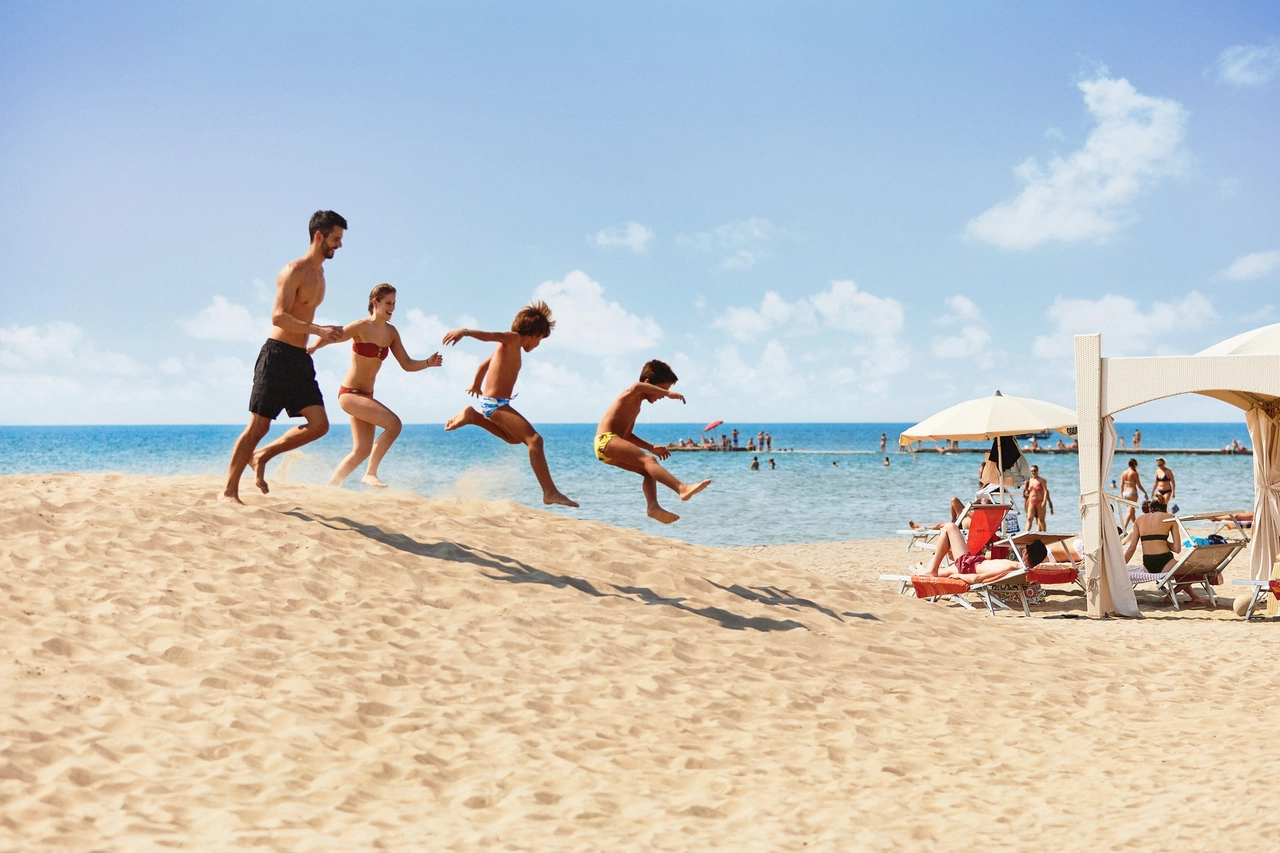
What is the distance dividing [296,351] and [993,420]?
9838 millimetres

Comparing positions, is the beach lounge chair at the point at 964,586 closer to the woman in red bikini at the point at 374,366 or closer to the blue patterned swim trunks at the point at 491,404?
the blue patterned swim trunks at the point at 491,404

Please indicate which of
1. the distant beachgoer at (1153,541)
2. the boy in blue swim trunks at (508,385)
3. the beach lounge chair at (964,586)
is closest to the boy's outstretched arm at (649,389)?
the boy in blue swim trunks at (508,385)

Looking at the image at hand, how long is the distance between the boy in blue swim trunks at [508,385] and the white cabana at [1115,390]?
18.8ft

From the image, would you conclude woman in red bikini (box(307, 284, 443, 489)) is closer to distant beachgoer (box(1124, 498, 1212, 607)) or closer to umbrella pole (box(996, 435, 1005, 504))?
distant beachgoer (box(1124, 498, 1212, 607))

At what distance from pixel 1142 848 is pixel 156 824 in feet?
13.3

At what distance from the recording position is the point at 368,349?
817 centimetres

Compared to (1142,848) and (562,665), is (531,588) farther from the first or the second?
(1142,848)

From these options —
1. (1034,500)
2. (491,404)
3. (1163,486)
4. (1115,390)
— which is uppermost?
(1115,390)

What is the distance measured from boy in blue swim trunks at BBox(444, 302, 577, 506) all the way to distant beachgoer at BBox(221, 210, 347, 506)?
3.50 ft

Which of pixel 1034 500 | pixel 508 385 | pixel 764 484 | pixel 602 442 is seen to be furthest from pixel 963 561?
pixel 764 484

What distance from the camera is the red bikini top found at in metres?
8.17

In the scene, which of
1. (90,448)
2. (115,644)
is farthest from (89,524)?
(90,448)

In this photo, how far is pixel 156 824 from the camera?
12.6 ft

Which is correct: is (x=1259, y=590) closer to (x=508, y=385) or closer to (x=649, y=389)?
(x=649, y=389)
